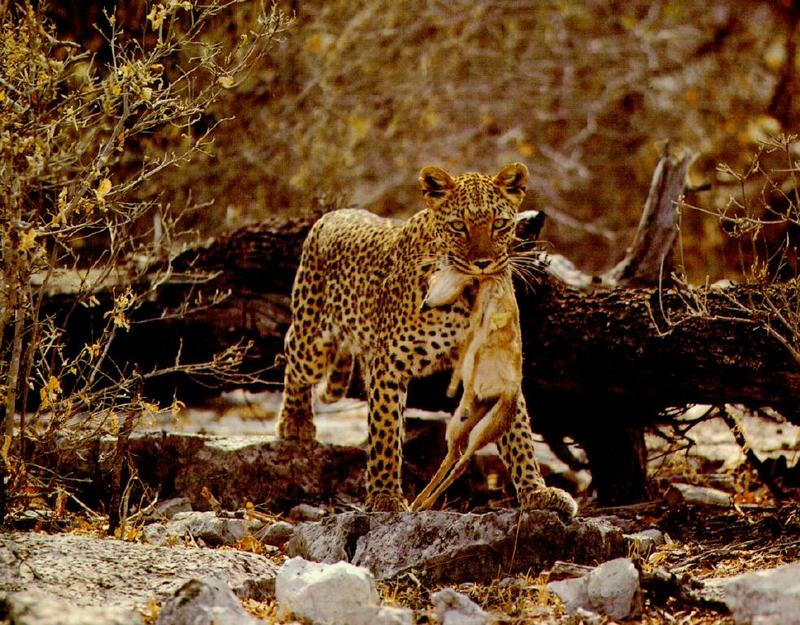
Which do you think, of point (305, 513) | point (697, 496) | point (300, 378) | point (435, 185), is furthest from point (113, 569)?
point (697, 496)

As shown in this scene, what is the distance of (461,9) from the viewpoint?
16594 millimetres

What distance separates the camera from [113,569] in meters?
6.49

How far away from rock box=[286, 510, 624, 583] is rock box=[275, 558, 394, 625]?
762 millimetres

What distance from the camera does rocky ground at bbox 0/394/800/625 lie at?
589 cm

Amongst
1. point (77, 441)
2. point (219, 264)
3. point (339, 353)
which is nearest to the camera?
point (77, 441)

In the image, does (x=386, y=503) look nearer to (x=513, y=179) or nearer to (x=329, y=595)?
(x=513, y=179)

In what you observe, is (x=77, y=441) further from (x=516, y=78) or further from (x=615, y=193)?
(x=615, y=193)

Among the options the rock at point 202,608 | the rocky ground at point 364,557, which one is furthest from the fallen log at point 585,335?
the rock at point 202,608

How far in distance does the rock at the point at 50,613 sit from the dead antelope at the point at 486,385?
7.58 ft

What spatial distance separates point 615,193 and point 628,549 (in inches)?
510

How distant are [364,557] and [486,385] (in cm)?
109

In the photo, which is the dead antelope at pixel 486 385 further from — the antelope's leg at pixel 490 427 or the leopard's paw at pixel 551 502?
the leopard's paw at pixel 551 502

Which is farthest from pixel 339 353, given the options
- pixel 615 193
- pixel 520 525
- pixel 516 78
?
pixel 615 193

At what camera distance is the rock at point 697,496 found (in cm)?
924
